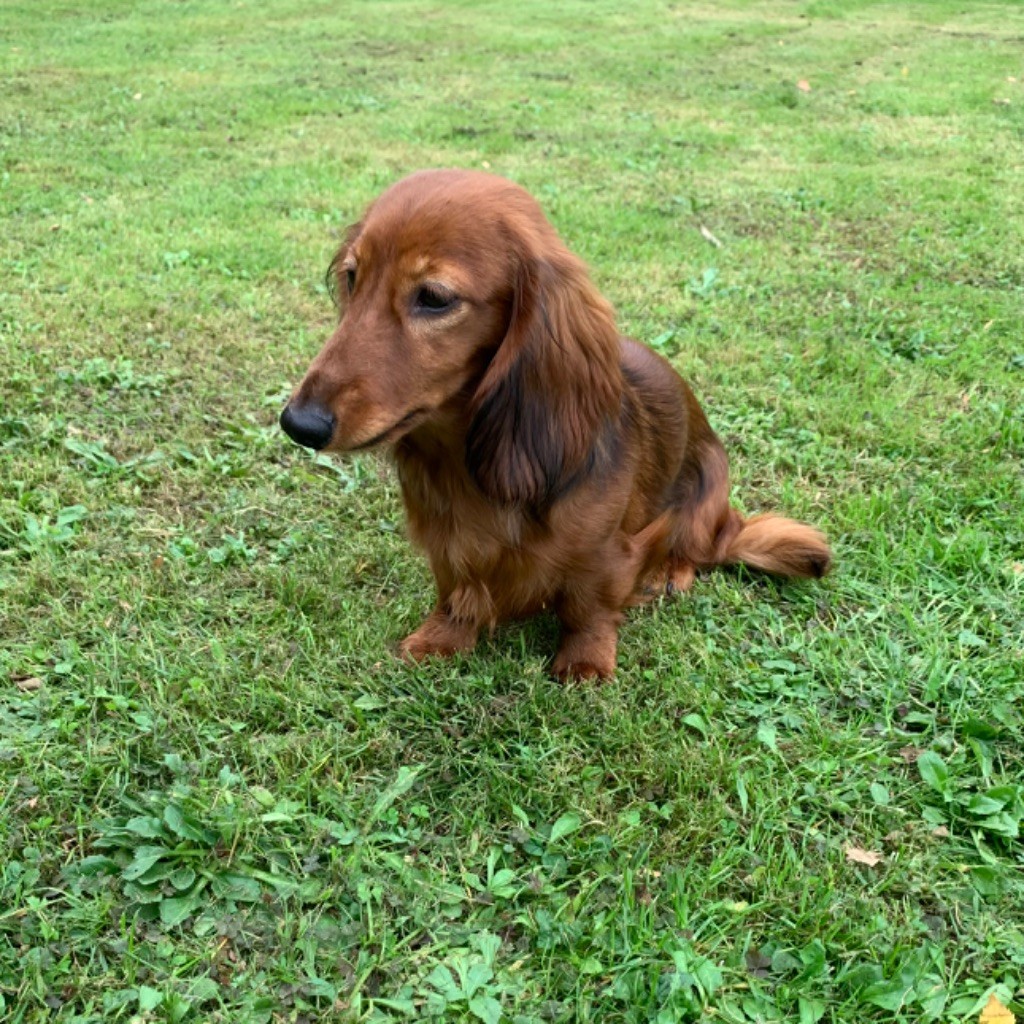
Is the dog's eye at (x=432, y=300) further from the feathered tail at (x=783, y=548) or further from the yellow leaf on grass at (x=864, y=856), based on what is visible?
the yellow leaf on grass at (x=864, y=856)

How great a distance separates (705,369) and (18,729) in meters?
2.89

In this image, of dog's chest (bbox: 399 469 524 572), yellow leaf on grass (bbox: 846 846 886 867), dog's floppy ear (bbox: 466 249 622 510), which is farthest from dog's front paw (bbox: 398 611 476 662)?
yellow leaf on grass (bbox: 846 846 886 867)

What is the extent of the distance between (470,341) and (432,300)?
0.13 meters

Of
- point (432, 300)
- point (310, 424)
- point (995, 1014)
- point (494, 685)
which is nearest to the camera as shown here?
point (995, 1014)

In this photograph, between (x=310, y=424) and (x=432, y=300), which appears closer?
(x=310, y=424)

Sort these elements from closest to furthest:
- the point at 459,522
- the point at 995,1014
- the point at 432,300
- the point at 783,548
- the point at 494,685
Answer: the point at 995,1014 < the point at 432,300 < the point at 459,522 < the point at 494,685 < the point at 783,548

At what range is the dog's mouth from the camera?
1806mm

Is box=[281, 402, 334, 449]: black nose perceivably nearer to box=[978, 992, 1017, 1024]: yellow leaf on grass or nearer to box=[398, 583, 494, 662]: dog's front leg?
box=[398, 583, 494, 662]: dog's front leg

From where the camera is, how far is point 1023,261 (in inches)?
190

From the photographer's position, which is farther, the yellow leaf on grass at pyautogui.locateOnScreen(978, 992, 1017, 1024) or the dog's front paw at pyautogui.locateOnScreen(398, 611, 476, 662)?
the dog's front paw at pyautogui.locateOnScreen(398, 611, 476, 662)

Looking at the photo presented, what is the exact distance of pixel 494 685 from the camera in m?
2.37

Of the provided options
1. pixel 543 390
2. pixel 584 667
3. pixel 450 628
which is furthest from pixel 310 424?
pixel 584 667

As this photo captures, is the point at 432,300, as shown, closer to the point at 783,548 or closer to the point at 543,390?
the point at 543,390

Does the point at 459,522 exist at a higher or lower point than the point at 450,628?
higher
